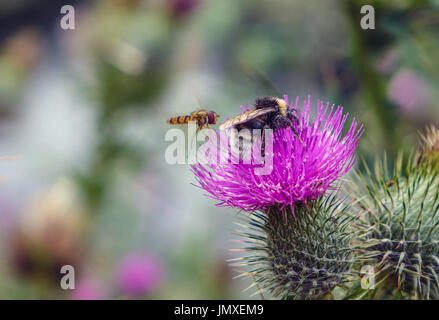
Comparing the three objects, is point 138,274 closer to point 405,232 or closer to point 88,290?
point 88,290

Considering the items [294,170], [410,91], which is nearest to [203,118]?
[294,170]

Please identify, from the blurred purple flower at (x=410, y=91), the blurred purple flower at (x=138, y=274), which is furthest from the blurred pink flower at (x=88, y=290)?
the blurred purple flower at (x=410, y=91)

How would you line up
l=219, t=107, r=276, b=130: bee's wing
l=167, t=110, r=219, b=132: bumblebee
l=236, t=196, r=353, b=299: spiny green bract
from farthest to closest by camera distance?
l=167, t=110, r=219, b=132: bumblebee < l=236, t=196, r=353, b=299: spiny green bract < l=219, t=107, r=276, b=130: bee's wing

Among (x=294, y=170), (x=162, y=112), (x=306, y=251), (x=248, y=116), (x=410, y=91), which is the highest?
(x=410, y=91)

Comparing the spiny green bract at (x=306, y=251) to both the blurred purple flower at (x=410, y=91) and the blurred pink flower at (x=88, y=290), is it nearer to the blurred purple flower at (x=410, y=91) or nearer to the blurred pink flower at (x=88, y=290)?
the blurred pink flower at (x=88, y=290)

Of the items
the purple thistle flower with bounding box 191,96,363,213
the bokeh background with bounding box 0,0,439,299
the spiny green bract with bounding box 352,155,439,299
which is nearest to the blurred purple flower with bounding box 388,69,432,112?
the bokeh background with bounding box 0,0,439,299

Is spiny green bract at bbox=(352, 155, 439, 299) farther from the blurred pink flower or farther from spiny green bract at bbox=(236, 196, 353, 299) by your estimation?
the blurred pink flower
